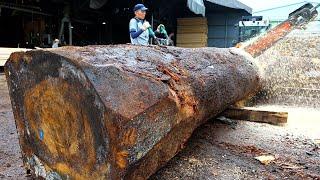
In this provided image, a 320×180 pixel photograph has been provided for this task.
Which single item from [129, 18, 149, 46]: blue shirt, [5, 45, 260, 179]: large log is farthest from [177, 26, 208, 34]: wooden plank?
[5, 45, 260, 179]: large log

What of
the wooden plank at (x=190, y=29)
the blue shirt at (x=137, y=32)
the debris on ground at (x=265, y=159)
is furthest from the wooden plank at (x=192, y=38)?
the debris on ground at (x=265, y=159)

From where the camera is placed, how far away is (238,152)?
2840 mm

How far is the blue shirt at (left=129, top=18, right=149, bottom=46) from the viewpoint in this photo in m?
4.85

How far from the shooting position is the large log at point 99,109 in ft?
5.46

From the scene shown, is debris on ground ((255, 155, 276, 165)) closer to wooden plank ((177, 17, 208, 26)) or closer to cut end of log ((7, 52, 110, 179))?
cut end of log ((7, 52, 110, 179))

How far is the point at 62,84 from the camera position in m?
1.80

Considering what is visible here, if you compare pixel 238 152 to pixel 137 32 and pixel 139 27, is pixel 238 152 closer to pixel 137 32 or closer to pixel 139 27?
pixel 137 32

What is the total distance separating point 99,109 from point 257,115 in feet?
8.48

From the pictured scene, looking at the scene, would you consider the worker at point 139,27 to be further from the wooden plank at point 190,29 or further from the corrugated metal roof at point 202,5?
the wooden plank at point 190,29

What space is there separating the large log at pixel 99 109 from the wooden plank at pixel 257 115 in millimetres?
1540

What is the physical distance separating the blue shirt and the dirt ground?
178cm

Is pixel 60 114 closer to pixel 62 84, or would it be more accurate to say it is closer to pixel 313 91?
pixel 62 84

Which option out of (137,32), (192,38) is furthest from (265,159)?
(192,38)

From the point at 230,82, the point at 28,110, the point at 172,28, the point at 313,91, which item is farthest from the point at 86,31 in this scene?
the point at 28,110
